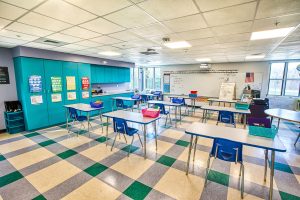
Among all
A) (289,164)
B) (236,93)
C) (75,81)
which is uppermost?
(75,81)

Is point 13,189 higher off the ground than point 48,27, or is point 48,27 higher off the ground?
point 48,27

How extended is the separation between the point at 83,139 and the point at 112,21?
3124 millimetres

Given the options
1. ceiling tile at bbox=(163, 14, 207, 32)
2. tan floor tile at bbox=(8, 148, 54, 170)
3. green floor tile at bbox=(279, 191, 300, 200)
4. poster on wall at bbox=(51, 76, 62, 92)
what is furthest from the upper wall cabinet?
green floor tile at bbox=(279, 191, 300, 200)

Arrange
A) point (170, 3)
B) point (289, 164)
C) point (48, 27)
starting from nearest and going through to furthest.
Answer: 1. point (170, 3)
2. point (48, 27)
3. point (289, 164)

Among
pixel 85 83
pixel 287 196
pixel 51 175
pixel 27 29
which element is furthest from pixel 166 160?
pixel 85 83

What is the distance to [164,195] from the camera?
2115mm

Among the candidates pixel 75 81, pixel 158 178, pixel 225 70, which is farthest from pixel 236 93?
pixel 75 81

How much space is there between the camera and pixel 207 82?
29.0ft

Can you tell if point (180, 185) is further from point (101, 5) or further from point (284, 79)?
point (284, 79)

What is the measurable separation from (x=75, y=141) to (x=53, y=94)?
7.49ft

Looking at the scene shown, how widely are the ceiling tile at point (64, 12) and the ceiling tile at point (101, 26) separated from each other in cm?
15

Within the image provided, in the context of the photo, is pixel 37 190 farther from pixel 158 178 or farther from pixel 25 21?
pixel 25 21

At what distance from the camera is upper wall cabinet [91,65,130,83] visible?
7.07 m

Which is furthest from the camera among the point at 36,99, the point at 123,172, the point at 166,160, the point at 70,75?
the point at 70,75
